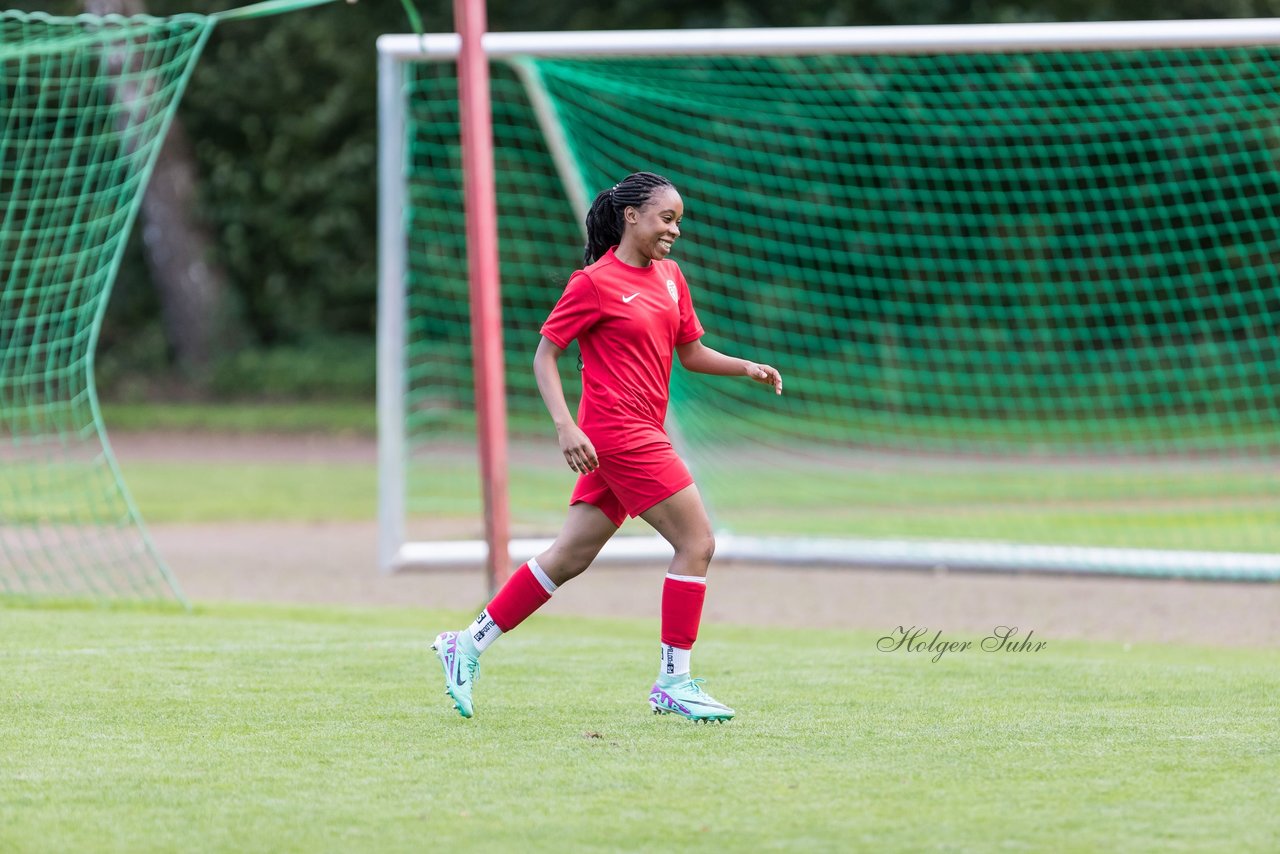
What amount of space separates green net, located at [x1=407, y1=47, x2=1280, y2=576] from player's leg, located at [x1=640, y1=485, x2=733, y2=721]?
A: 5658 millimetres

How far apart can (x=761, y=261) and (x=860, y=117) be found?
71.7 inches

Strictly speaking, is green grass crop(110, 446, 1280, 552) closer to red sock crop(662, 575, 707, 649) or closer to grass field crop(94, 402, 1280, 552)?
grass field crop(94, 402, 1280, 552)

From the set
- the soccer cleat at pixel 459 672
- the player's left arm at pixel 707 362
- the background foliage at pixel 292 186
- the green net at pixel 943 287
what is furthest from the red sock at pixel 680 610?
the background foliage at pixel 292 186

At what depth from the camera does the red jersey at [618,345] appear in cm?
475

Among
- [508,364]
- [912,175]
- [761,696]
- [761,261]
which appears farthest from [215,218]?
[761,696]

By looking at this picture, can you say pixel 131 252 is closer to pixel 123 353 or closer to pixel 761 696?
pixel 123 353

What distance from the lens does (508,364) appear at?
62.6 ft

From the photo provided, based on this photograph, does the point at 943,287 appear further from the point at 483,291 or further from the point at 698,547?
the point at 698,547

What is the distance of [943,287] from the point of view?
1656 centimetres

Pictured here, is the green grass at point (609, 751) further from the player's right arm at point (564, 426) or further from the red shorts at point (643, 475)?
the player's right arm at point (564, 426)

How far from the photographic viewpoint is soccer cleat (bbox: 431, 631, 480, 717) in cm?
482

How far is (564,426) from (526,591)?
0.64 meters

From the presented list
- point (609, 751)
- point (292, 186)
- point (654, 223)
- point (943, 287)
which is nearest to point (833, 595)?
point (654, 223)

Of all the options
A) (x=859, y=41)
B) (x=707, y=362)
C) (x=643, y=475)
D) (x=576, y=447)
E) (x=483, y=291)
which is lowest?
(x=483, y=291)
